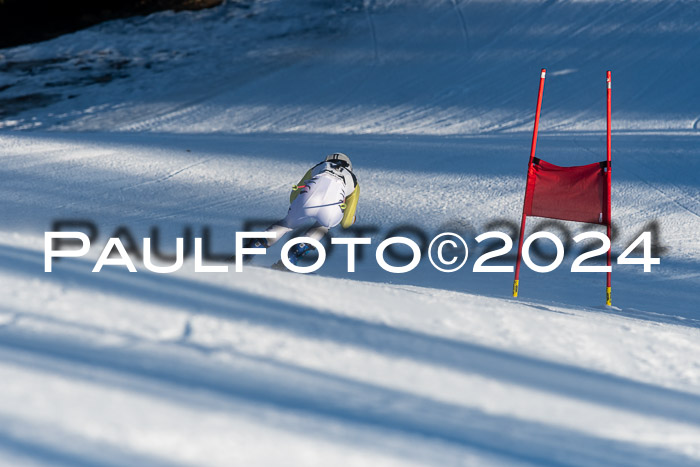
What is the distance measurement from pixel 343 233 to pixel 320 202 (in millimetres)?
1551

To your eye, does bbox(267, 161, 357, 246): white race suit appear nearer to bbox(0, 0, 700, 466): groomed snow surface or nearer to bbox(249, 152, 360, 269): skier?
bbox(249, 152, 360, 269): skier

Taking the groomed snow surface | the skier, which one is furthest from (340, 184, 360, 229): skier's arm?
the groomed snow surface

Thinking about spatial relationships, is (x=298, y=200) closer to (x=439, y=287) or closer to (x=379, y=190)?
(x=439, y=287)

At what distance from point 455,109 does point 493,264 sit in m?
4.14

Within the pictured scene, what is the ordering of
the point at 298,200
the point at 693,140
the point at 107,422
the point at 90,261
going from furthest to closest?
the point at 693,140
the point at 298,200
the point at 90,261
the point at 107,422

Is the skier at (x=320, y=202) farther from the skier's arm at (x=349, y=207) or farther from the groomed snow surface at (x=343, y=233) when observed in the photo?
the groomed snow surface at (x=343, y=233)

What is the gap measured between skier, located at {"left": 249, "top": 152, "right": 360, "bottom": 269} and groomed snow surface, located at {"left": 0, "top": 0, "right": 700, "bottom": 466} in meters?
0.40

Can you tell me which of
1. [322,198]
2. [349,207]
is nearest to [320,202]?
[322,198]

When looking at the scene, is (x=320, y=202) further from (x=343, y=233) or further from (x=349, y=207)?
(x=343, y=233)

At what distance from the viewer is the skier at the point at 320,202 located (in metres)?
4.42

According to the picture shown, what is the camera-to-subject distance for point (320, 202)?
442 centimetres

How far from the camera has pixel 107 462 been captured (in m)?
1.87

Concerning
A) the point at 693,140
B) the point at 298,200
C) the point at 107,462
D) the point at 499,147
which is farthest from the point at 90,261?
the point at 693,140

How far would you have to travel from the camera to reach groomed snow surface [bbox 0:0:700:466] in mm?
2223
